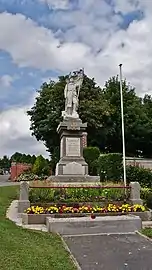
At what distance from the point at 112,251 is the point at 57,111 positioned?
30.7 meters

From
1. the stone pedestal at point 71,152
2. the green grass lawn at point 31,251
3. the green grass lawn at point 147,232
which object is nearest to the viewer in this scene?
the green grass lawn at point 31,251

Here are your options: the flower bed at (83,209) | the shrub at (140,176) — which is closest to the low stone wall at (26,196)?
the flower bed at (83,209)


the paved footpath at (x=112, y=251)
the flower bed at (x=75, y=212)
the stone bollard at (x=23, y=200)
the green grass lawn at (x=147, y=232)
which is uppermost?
the stone bollard at (x=23, y=200)

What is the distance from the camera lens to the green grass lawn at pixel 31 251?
5.86m

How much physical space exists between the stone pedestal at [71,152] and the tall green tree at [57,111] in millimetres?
15343

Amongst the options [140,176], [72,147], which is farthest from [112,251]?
[72,147]

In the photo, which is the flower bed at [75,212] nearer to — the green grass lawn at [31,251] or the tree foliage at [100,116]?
the green grass lawn at [31,251]

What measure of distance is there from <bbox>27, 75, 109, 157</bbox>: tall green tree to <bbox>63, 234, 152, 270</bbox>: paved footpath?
28114 millimetres

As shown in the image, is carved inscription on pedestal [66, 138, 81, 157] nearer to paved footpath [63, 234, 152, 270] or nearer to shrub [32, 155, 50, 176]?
paved footpath [63, 234, 152, 270]

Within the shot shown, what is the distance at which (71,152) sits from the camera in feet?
68.0

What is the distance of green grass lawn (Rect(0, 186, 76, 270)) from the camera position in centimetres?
586

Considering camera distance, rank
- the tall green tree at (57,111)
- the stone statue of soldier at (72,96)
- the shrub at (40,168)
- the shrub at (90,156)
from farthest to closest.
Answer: the tall green tree at (57,111) → the shrub at (40,168) → the shrub at (90,156) → the stone statue of soldier at (72,96)

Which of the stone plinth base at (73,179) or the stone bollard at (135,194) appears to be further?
the stone plinth base at (73,179)

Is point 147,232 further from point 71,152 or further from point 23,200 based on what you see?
point 71,152
